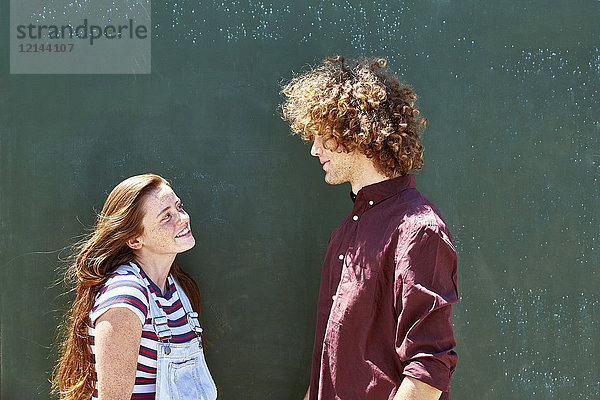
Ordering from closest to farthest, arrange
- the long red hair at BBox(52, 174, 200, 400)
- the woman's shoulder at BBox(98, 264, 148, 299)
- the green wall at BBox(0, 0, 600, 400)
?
the woman's shoulder at BBox(98, 264, 148, 299), the long red hair at BBox(52, 174, 200, 400), the green wall at BBox(0, 0, 600, 400)

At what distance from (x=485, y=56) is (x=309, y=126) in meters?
1.01

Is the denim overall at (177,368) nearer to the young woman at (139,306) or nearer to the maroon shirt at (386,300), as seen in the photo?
the young woman at (139,306)

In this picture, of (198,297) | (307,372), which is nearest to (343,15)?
(198,297)

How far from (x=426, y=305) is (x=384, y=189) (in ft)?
1.44

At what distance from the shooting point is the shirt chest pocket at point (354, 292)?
76.1 inches

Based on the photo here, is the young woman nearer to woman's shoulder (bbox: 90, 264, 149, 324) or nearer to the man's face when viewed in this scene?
woman's shoulder (bbox: 90, 264, 149, 324)

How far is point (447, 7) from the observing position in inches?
105

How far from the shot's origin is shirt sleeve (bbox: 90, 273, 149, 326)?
1.97 m

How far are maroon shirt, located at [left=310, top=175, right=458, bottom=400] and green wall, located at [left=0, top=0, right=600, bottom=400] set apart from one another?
2.01ft

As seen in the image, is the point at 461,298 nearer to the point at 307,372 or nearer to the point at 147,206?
the point at 307,372

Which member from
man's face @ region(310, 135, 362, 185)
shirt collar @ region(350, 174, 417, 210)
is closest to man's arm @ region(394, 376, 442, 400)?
shirt collar @ region(350, 174, 417, 210)

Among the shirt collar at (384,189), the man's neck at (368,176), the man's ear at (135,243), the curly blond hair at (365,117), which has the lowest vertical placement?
the man's ear at (135,243)
